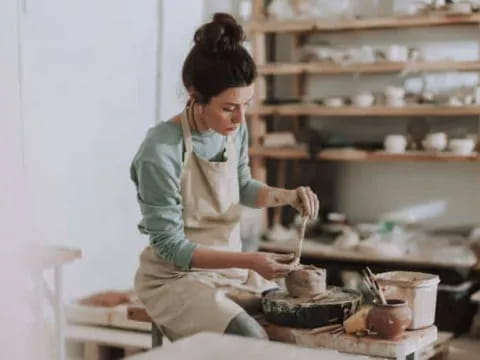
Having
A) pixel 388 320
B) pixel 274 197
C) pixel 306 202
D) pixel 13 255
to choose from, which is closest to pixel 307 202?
pixel 306 202

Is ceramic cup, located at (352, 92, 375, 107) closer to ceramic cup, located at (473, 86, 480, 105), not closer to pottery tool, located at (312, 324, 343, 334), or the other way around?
ceramic cup, located at (473, 86, 480, 105)

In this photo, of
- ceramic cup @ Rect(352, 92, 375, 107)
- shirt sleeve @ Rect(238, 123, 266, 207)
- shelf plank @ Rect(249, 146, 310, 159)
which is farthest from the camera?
shelf plank @ Rect(249, 146, 310, 159)

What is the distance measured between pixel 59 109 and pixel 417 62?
6.27 feet

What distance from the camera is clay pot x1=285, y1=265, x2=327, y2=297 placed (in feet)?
7.69

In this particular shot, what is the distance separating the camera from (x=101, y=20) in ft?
13.7

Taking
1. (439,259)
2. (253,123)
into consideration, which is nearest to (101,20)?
(253,123)

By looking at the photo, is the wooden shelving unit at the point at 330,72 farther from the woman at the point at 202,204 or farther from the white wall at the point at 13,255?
the white wall at the point at 13,255

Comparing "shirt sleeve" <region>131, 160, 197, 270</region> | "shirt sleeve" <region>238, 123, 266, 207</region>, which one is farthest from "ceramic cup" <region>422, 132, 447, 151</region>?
"shirt sleeve" <region>131, 160, 197, 270</region>

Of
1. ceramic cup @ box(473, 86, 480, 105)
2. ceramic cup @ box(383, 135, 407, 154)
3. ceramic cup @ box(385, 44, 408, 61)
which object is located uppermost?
ceramic cup @ box(385, 44, 408, 61)

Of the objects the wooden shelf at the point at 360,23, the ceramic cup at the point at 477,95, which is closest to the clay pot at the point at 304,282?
the ceramic cup at the point at 477,95

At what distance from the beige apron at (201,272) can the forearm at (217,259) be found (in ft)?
0.29

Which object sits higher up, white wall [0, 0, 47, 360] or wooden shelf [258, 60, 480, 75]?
wooden shelf [258, 60, 480, 75]

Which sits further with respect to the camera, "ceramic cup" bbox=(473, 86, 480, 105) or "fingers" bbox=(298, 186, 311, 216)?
"ceramic cup" bbox=(473, 86, 480, 105)

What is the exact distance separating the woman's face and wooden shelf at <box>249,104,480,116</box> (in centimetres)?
224
